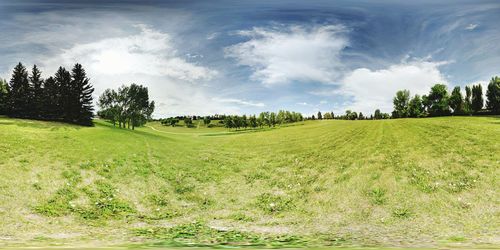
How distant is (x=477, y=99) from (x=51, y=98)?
74.7 meters

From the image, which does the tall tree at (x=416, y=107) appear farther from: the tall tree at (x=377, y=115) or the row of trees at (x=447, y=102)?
the tall tree at (x=377, y=115)

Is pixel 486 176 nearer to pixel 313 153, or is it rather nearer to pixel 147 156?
pixel 313 153

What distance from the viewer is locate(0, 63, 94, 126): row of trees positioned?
6981 cm

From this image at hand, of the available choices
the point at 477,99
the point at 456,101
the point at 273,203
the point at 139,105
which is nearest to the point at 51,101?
the point at 139,105

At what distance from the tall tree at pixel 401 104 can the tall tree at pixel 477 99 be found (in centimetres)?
863

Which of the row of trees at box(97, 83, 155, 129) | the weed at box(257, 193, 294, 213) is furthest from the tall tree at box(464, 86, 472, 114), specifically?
the row of trees at box(97, 83, 155, 129)

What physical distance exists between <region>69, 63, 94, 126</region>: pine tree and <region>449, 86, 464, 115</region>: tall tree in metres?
64.2

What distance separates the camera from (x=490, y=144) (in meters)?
34.0

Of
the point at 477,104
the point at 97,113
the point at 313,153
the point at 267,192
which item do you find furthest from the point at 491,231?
the point at 97,113

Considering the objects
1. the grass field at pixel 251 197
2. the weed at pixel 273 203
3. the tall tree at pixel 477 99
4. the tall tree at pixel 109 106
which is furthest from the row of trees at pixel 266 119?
the weed at pixel 273 203

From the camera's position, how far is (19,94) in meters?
73.5

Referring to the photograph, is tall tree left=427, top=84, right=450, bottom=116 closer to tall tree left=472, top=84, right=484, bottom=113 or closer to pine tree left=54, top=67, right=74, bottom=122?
tall tree left=472, top=84, right=484, bottom=113

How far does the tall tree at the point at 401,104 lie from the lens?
2161 inches

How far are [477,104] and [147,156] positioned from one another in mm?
45032
